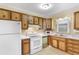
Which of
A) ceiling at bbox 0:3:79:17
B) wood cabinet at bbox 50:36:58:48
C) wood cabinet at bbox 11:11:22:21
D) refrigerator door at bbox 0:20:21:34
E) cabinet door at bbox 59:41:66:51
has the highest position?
ceiling at bbox 0:3:79:17

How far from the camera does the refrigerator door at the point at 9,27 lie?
1.51 m

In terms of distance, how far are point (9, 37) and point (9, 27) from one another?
0.51 ft

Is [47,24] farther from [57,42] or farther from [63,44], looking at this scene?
[63,44]

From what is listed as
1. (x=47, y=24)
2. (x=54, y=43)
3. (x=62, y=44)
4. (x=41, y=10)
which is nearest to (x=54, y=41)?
(x=54, y=43)

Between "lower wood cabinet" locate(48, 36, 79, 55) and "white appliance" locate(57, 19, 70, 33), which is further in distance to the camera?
"lower wood cabinet" locate(48, 36, 79, 55)

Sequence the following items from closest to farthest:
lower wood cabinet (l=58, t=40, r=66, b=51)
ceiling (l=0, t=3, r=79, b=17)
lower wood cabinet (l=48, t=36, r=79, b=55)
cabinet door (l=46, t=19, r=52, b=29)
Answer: ceiling (l=0, t=3, r=79, b=17) < cabinet door (l=46, t=19, r=52, b=29) < lower wood cabinet (l=48, t=36, r=79, b=55) < lower wood cabinet (l=58, t=40, r=66, b=51)

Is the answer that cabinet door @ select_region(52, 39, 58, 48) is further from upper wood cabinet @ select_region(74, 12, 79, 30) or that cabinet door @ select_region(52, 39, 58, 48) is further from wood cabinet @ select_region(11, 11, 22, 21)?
wood cabinet @ select_region(11, 11, 22, 21)

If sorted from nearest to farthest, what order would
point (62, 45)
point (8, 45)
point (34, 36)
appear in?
point (8, 45) → point (62, 45) → point (34, 36)

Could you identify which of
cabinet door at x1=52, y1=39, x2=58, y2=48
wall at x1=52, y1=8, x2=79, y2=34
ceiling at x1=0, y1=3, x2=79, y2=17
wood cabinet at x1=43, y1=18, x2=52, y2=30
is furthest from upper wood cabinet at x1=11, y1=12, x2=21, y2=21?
cabinet door at x1=52, y1=39, x2=58, y2=48

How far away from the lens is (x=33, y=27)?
1.85 metres

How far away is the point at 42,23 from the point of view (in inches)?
66.6

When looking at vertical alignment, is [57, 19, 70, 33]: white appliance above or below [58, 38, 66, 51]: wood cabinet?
above

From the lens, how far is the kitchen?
1.46 metres

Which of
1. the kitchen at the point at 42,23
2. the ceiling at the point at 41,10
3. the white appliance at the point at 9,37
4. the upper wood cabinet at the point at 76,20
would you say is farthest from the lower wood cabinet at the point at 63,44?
the white appliance at the point at 9,37
